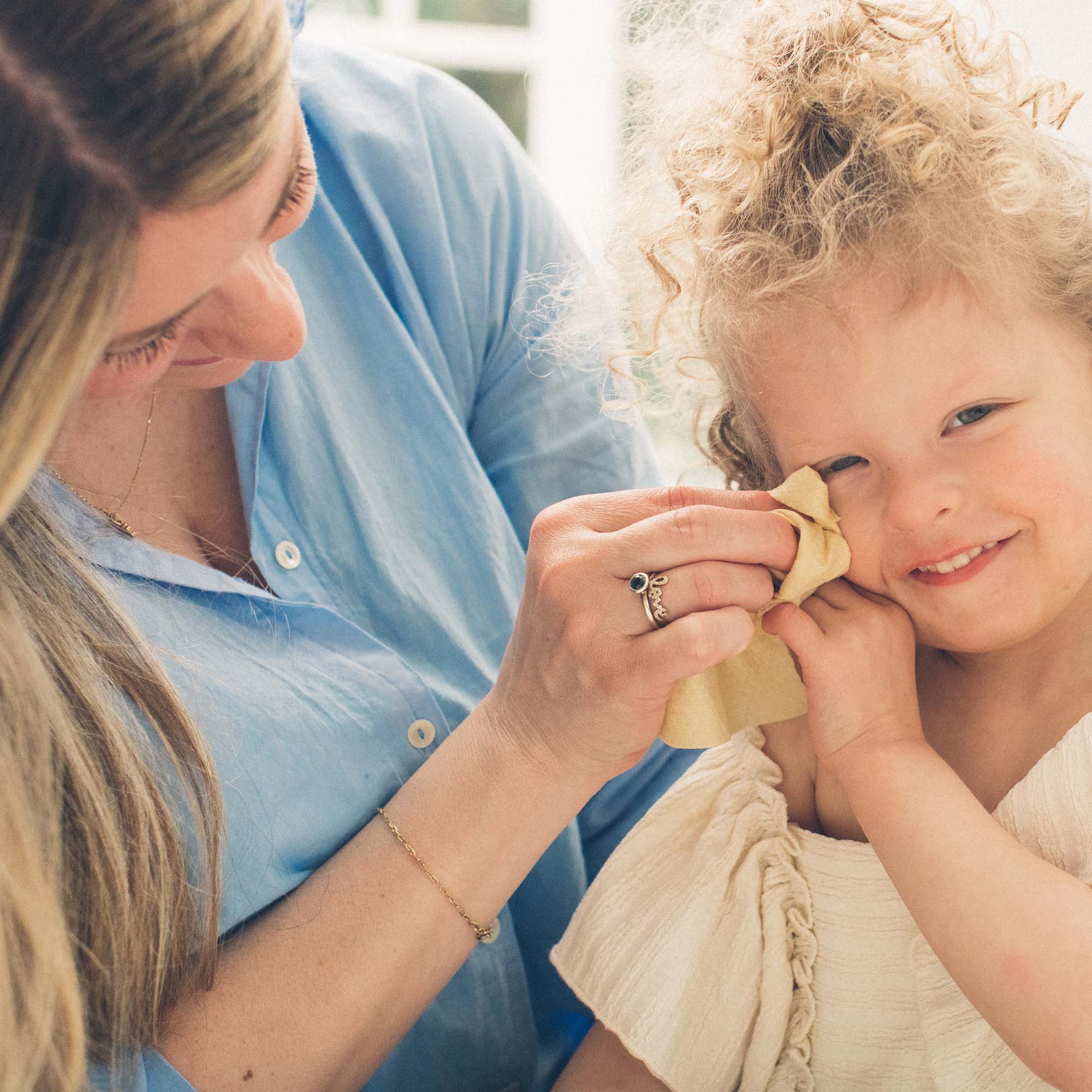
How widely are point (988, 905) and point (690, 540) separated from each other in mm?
392

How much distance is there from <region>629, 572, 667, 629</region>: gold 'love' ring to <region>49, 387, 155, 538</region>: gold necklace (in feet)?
1.66

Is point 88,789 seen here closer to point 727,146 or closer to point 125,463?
point 125,463

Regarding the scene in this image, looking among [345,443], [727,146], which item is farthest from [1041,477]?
[345,443]

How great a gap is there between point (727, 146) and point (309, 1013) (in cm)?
91

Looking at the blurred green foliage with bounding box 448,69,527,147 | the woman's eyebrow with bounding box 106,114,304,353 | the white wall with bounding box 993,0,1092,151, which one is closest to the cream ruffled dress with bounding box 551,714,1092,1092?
the woman's eyebrow with bounding box 106,114,304,353

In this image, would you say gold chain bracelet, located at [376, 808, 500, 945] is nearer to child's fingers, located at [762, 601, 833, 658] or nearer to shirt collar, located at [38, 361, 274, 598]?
shirt collar, located at [38, 361, 274, 598]

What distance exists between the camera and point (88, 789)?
0.86 metres

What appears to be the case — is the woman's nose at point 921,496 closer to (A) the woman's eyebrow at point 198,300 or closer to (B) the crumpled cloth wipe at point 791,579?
(B) the crumpled cloth wipe at point 791,579

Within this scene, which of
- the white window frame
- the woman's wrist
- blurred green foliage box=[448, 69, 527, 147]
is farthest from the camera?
blurred green foliage box=[448, 69, 527, 147]

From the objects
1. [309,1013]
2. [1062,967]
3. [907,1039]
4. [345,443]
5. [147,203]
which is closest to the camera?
[147,203]

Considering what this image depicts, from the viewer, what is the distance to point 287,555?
45.8 inches

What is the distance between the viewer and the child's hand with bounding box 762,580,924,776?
101 centimetres

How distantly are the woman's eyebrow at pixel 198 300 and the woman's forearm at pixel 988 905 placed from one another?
712 millimetres

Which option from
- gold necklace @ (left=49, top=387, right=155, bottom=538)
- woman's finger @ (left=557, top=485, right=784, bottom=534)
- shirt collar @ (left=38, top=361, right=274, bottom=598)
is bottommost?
shirt collar @ (left=38, top=361, right=274, bottom=598)
